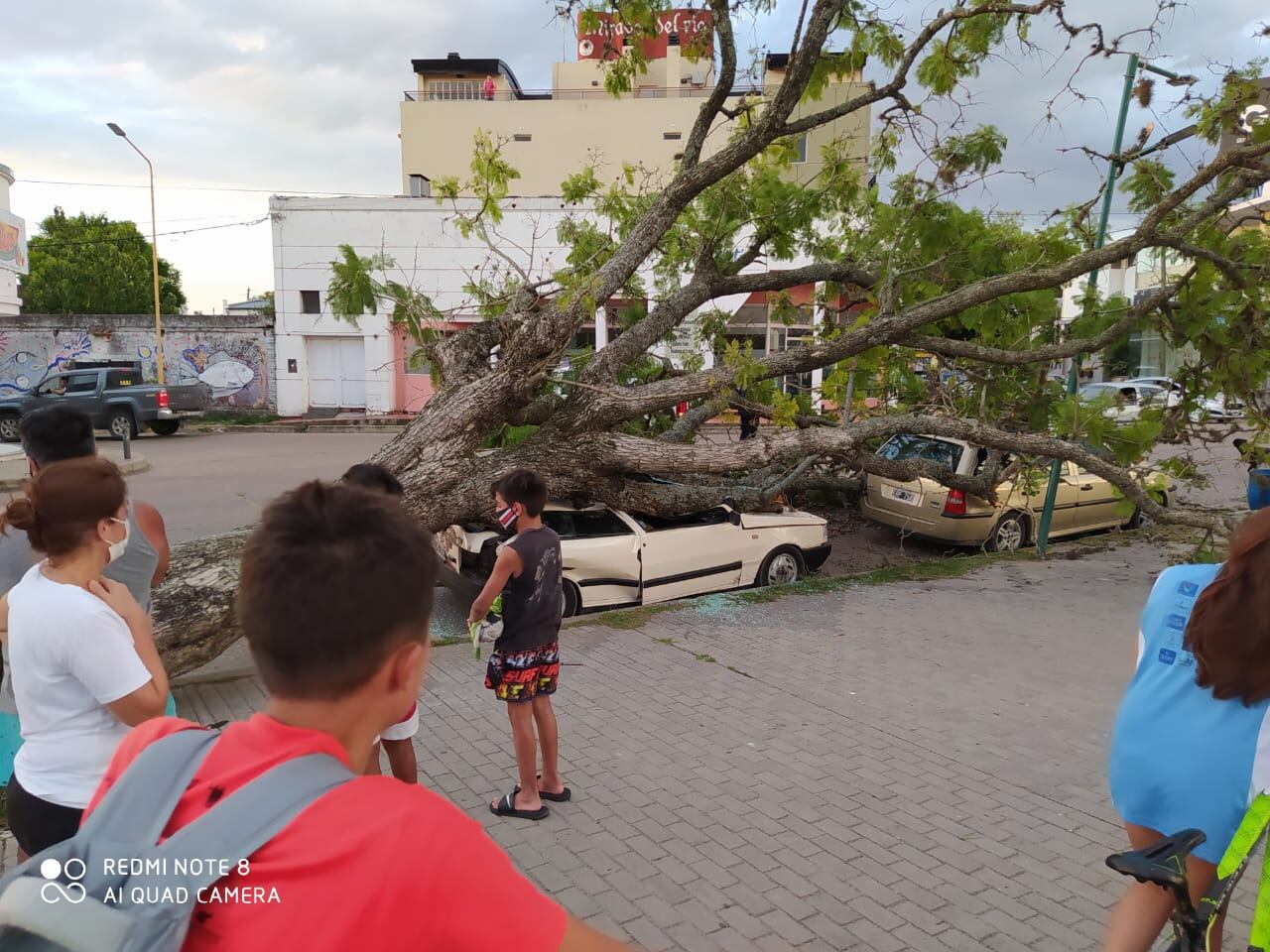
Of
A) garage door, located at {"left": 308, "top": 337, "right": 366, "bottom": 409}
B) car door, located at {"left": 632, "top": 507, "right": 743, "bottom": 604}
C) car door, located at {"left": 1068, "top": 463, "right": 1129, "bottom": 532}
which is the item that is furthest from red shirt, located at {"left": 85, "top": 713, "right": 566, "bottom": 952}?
garage door, located at {"left": 308, "top": 337, "right": 366, "bottom": 409}

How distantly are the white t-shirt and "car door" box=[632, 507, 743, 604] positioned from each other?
6481mm

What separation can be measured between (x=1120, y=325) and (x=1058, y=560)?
3.10 meters

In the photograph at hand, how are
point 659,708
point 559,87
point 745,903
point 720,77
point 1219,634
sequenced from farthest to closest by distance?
point 559,87 < point 720,77 < point 659,708 < point 745,903 < point 1219,634

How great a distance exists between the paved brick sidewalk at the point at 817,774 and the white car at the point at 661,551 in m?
0.62

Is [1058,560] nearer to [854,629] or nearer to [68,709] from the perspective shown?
[854,629]

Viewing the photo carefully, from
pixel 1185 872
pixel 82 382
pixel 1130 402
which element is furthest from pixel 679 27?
pixel 82 382

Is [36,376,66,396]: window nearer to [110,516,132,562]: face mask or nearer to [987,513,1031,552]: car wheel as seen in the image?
[987,513,1031,552]: car wheel

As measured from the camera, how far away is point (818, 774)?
491cm

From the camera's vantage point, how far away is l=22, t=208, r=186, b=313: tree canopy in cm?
4416

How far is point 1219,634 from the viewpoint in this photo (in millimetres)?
2258

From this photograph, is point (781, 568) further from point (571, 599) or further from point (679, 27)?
point (679, 27)

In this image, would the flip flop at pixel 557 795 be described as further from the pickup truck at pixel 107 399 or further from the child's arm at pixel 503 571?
the pickup truck at pixel 107 399

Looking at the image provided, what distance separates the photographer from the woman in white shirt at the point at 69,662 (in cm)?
221

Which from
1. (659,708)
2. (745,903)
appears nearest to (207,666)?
(659,708)
